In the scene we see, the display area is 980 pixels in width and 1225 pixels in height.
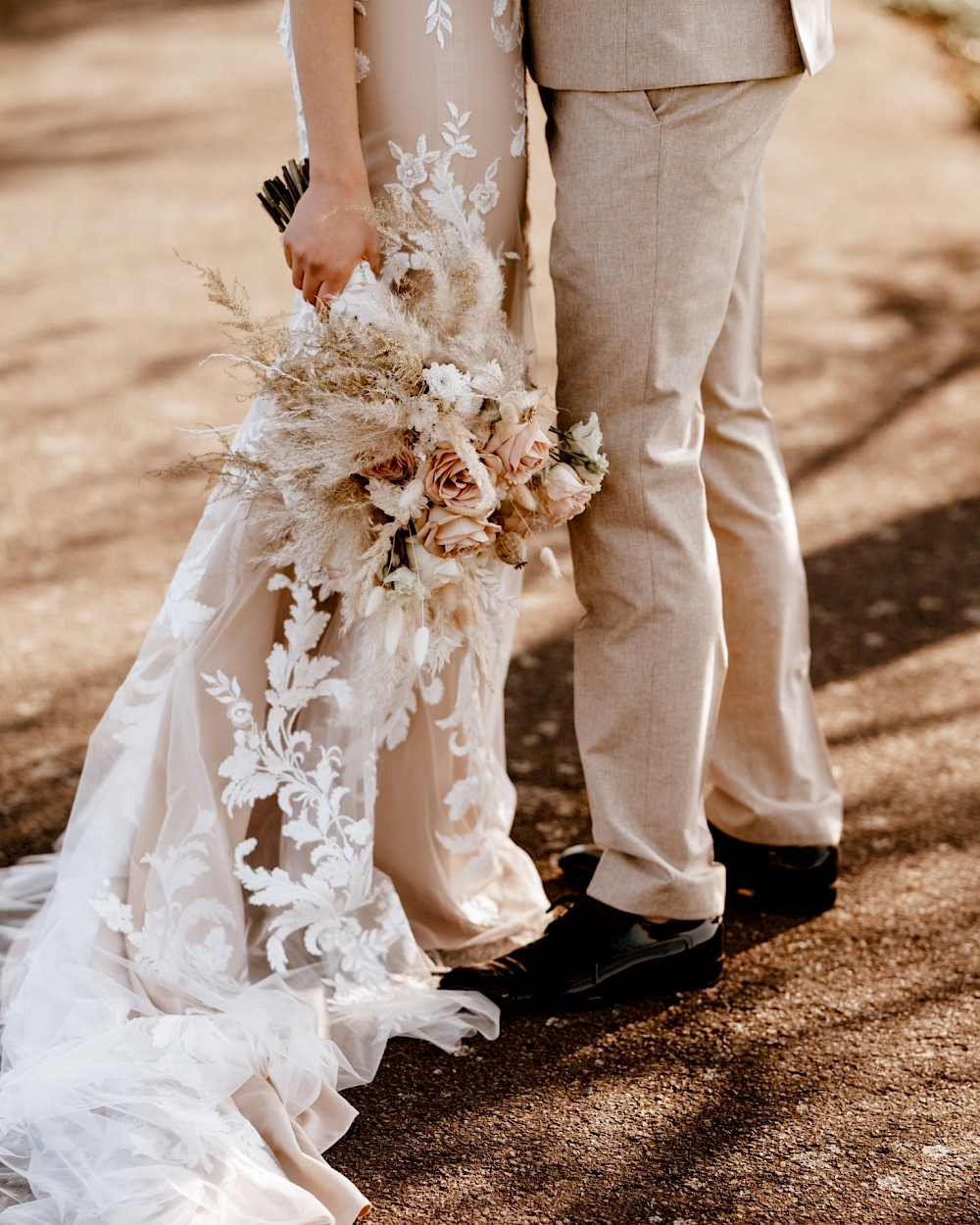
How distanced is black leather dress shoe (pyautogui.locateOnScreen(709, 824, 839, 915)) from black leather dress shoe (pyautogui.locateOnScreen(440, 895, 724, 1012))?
0.82ft

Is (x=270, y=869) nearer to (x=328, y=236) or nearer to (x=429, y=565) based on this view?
(x=429, y=565)

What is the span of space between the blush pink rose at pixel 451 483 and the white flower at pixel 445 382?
0.07 metres

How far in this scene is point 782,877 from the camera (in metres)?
2.41

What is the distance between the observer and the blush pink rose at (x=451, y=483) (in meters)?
1.82

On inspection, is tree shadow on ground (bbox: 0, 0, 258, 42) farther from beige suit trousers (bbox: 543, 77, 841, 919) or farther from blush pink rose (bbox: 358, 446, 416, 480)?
blush pink rose (bbox: 358, 446, 416, 480)

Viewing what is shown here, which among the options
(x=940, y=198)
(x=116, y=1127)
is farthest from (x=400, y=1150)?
(x=940, y=198)

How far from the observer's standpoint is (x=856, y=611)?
3506 mm

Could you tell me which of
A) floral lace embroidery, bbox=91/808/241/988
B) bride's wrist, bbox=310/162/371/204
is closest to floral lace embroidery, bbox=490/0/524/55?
bride's wrist, bbox=310/162/371/204

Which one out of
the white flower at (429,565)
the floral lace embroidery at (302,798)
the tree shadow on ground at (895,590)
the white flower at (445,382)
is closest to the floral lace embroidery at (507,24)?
the white flower at (445,382)

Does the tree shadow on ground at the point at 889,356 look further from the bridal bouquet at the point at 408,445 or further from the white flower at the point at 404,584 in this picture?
the white flower at the point at 404,584

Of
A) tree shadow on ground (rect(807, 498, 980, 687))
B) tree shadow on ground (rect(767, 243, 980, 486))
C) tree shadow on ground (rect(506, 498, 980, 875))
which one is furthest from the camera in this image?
tree shadow on ground (rect(767, 243, 980, 486))

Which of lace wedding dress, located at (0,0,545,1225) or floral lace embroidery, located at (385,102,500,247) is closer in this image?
lace wedding dress, located at (0,0,545,1225)

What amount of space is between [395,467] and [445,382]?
0.43 feet

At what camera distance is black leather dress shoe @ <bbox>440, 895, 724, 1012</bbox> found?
2.16 meters
